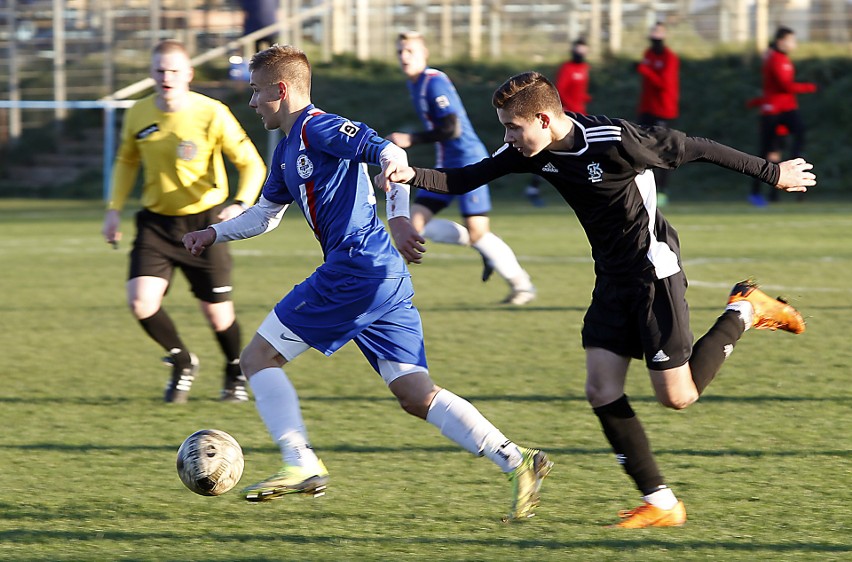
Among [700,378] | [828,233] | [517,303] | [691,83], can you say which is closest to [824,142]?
[691,83]

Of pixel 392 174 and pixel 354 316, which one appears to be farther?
Answer: pixel 354 316

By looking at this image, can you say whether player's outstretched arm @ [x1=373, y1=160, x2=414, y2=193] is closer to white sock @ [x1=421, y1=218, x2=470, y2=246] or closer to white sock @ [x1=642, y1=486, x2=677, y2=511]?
white sock @ [x1=642, y1=486, x2=677, y2=511]

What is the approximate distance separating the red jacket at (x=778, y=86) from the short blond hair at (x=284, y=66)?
13.4 meters

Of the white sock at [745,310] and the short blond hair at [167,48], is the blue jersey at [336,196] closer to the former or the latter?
the white sock at [745,310]

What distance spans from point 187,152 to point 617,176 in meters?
2.98

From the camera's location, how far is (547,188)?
20906mm

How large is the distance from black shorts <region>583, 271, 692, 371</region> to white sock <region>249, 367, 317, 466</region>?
3.68ft

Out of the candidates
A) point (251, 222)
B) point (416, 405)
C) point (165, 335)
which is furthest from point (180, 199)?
point (416, 405)

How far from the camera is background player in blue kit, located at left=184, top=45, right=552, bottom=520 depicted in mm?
4609

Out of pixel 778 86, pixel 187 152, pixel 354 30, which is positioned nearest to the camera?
pixel 187 152

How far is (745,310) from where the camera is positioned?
5.29 meters

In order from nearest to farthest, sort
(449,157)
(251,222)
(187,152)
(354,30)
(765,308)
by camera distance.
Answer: (251,222) → (765,308) → (187,152) → (449,157) → (354,30)

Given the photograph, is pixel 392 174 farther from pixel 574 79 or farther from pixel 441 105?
pixel 574 79

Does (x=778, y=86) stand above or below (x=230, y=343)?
below
